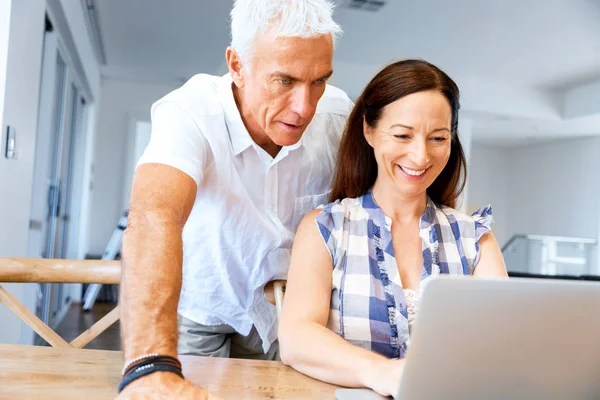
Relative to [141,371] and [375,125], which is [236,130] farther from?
[141,371]

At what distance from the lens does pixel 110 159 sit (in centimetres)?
848

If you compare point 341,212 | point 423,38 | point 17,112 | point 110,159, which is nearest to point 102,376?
point 341,212

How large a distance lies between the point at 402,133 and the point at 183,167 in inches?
20.4

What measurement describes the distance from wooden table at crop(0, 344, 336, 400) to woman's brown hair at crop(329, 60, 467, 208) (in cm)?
60

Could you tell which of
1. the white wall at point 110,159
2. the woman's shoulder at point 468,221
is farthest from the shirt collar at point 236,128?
the white wall at point 110,159

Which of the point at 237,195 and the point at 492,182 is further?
the point at 492,182

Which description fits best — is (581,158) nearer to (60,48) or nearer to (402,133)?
(60,48)

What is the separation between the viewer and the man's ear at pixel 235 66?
56.5 inches

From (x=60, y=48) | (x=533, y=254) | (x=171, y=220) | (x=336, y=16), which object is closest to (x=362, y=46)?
(x=336, y=16)

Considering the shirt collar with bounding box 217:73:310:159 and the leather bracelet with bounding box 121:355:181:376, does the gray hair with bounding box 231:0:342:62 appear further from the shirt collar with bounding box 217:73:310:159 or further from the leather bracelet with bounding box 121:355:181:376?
the leather bracelet with bounding box 121:355:181:376

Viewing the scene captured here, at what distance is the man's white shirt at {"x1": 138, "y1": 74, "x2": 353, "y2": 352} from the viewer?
1445mm

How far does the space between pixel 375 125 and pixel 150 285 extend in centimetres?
77

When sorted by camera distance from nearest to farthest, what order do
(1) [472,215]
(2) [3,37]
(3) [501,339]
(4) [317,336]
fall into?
(3) [501,339], (4) [317,336], (1) [472,215], (2) [3,37]

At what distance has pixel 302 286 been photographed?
4.31 feet
